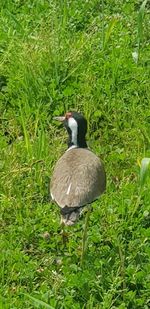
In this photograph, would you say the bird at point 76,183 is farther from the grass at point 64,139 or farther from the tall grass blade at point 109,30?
the tall grass blade at point 109,30

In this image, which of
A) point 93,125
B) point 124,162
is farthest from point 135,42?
point 124,162

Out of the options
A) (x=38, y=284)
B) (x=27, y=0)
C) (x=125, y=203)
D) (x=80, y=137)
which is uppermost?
(x=27, y=0)

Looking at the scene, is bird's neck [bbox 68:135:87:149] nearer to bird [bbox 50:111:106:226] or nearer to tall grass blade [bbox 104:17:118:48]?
bird [bbox 50:111:106:226]

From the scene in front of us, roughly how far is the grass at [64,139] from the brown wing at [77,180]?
0.28 meters

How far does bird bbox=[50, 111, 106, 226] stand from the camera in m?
4.74

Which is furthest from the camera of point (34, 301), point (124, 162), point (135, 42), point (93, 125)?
point (135, 42)

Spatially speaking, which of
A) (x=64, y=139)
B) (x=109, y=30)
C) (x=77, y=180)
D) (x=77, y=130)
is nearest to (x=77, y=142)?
(x=77, y=130)

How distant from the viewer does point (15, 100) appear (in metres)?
6.60

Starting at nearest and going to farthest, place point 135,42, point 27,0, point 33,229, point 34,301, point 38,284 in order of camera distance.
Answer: point 34,301 < point 38,284 < point 33,229 < point 135,42 < point 27,0

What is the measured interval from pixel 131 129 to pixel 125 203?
981mm

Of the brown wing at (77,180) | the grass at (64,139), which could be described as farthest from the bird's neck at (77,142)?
the grass at (64,139)

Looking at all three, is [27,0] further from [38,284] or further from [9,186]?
[38,284]

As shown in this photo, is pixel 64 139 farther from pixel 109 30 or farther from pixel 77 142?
pixel 109 30

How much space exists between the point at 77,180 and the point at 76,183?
26 millimetres
